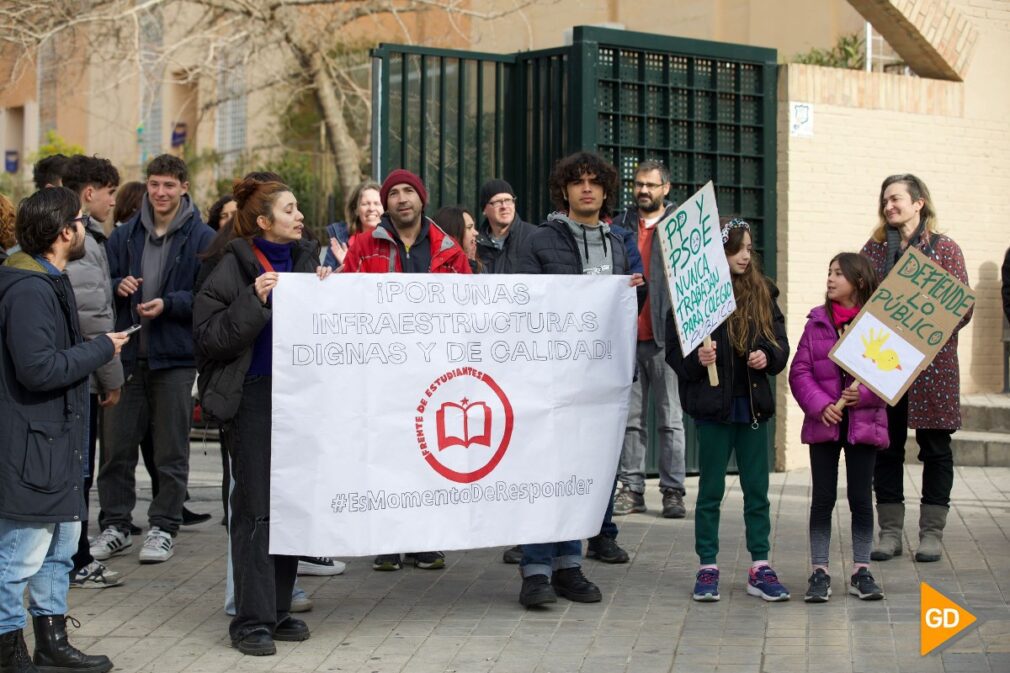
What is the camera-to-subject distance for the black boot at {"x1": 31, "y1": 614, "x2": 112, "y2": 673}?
6.22 metres

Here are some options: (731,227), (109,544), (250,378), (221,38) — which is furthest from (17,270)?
(221,38)

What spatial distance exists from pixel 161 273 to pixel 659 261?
3.16 meters

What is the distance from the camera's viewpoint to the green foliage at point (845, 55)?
68.9ft

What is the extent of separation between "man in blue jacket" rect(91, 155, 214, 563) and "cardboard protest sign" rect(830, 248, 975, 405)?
3665 mm

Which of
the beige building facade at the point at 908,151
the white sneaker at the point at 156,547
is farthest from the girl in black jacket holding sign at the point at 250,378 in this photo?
the beige building facade at the point at 908,151

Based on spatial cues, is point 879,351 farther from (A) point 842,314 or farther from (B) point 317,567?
(B) point 317,567

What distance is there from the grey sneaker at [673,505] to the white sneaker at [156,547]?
3.15m

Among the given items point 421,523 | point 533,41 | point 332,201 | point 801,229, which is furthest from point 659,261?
point 533,41

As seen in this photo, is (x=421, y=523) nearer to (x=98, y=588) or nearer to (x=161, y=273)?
(x=98, y=588)

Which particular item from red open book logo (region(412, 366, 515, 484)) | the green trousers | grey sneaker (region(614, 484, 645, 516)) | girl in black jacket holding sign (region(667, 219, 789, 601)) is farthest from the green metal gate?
red open book logo (region(412, 366, 515, 484))

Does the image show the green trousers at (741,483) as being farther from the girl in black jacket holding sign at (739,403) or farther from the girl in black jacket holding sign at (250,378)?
the girl in black jacket holding sign at (250,378)

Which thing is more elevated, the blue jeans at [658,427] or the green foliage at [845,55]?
the green foliage at [845,55]

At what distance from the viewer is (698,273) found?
7246mm

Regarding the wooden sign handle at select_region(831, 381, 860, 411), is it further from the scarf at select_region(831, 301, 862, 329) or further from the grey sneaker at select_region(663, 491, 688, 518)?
the grey sneaker at select_region(663, 491, 688, 518)
